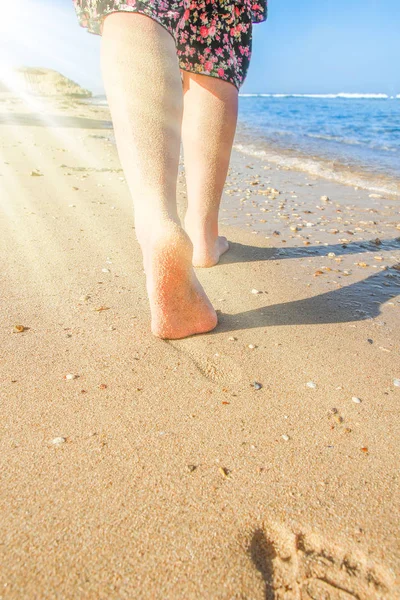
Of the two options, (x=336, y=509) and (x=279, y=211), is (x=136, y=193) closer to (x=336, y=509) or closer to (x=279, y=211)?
(x=336, y=509)

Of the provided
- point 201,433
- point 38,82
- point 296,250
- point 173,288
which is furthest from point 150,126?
point 38,82

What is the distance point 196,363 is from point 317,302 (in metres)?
0.69

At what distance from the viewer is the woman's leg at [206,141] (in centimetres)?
171

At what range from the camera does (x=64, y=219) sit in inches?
102

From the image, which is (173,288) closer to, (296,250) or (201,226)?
(201,226)

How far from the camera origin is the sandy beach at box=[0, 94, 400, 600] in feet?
2.35

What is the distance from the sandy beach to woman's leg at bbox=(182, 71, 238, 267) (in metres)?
0.26

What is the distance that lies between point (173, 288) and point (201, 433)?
0.43 m

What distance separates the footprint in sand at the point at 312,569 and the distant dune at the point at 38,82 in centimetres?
3849

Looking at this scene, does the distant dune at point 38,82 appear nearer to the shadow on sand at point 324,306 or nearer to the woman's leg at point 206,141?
the woman's leg at point 206,141

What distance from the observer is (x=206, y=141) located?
1.76m

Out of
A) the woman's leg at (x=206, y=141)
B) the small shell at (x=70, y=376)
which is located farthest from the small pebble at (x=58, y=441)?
the woman's leg at (x=206, y=141)

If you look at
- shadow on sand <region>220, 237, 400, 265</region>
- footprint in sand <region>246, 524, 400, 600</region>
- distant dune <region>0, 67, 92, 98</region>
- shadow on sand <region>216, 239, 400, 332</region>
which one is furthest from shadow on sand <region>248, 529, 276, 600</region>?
distant dune <region>0, 67, 92, 98</region>

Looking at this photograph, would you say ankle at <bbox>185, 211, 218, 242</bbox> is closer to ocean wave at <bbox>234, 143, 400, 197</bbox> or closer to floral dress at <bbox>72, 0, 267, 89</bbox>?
floral dress at <bbox>72, 0, 267, 89</bbox>
